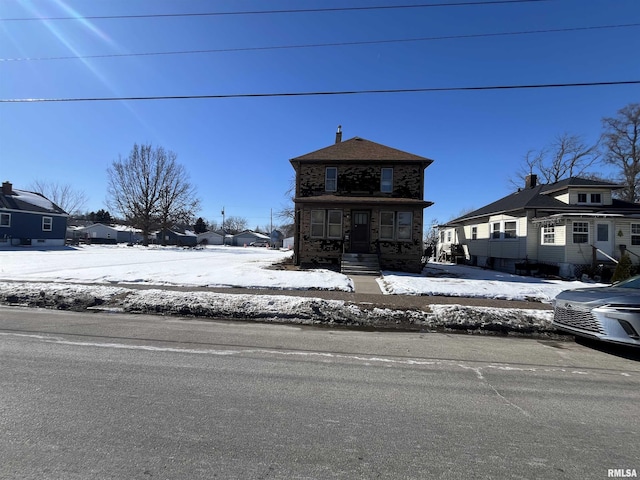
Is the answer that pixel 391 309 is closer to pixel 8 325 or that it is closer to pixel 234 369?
pixel 234 369

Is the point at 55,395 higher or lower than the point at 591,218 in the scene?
lower

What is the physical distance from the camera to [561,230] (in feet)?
60.2

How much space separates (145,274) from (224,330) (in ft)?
27.1

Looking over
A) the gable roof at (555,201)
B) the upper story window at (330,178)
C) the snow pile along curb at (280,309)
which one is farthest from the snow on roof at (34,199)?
the gable roof at (555,201)

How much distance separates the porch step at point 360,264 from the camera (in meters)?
16.2

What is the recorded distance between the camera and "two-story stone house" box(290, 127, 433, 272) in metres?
17.6

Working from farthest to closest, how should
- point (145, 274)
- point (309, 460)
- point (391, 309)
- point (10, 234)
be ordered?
point (10, 234)
point (145, 274)
point (391, 309)
point (309, 460)

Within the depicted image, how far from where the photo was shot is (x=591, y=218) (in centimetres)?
1788

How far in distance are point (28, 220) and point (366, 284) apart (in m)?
37.7

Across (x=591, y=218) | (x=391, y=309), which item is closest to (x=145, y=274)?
(x=391, y=309)

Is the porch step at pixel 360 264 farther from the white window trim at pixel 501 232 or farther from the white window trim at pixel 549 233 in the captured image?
the white window trim at pixel 501 232

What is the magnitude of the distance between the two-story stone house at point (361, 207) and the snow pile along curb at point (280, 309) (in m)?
9.22

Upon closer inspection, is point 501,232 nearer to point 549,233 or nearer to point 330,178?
point 549,233

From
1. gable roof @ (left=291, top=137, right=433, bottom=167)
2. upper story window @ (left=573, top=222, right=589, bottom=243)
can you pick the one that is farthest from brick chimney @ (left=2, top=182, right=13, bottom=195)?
upper story window @ (left=573, top=222, right=589, bottom=243)
